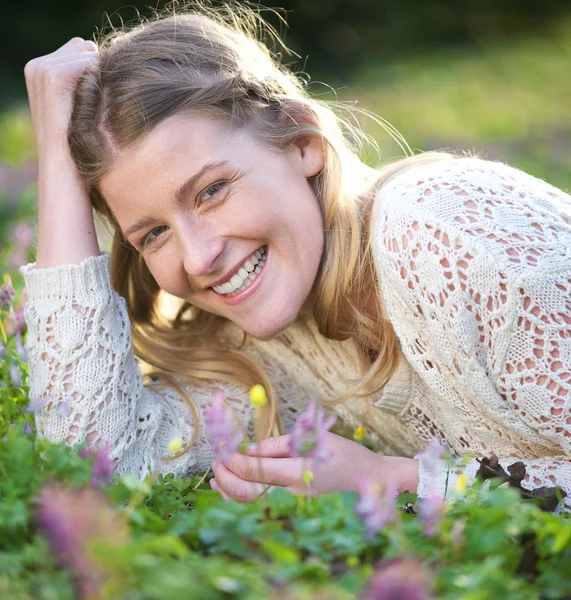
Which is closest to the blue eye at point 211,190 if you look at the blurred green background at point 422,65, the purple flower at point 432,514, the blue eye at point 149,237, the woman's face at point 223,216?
the woman's face at point 223,216

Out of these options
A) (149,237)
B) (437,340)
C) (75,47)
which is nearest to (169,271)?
(149,237)

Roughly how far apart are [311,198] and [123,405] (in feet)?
2.88

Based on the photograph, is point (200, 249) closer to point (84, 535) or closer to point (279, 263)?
point (279, 263)

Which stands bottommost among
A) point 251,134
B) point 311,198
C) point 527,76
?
point 527,76

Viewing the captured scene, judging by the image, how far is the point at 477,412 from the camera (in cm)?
255

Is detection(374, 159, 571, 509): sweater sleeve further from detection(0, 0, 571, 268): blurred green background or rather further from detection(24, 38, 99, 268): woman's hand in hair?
detection(0, 0, 571, 268): blurred green background

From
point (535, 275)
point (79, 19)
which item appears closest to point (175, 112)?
point (535, 275)

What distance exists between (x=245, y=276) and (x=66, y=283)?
0.56 meters

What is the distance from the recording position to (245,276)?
266 cm

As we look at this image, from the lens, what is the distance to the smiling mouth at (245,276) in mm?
2646

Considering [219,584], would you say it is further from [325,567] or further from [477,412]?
[477,412]

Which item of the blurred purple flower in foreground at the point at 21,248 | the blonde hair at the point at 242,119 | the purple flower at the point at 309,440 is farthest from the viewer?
the blurred purple flower in foreground at the point at 21,248

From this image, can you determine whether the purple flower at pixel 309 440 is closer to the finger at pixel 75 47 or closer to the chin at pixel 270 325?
the chin at pixel 270 325

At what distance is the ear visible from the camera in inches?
111
